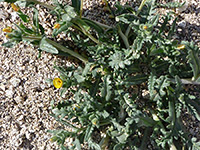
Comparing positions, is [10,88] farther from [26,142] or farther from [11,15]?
[11,15]

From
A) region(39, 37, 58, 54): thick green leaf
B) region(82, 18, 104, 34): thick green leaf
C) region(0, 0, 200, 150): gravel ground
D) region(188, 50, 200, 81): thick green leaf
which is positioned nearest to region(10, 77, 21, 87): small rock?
region(0, 0, 200, 150): gravel ground

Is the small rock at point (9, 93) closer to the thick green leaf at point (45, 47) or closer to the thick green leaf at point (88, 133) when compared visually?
the thick green leaf at point (45, 47)

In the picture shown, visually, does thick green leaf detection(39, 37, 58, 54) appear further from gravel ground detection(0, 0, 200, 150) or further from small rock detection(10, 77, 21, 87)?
small rock detection(10, 77, 21, 87)

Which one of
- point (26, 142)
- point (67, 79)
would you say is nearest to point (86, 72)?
point (67, 79)

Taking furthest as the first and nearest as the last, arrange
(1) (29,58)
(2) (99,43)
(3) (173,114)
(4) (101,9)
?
(4) (101,9)
(1) (29,58)
(2) (99,43)
(3) (173,114)

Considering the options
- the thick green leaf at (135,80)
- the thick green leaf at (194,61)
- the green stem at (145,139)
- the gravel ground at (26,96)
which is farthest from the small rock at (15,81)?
the thick green leaf at (194,61)

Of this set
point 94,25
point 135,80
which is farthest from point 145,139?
point 94,25

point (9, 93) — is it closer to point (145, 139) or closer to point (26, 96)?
point (26, 96)

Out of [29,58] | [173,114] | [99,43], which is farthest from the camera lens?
[29,58]
